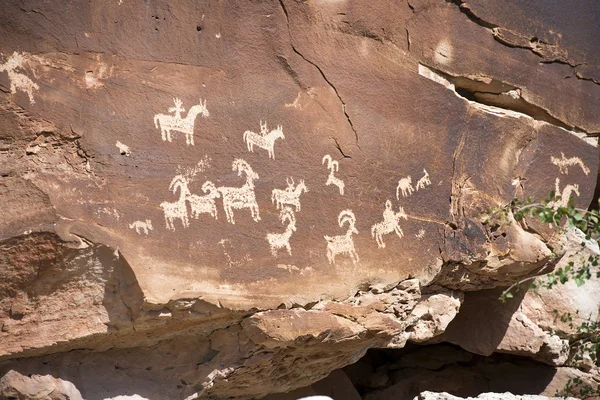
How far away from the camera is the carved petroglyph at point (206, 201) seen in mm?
2783

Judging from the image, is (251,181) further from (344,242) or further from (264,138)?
(344,242)

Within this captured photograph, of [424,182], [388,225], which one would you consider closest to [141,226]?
[388,225]

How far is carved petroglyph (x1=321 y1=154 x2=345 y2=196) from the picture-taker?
124 inches

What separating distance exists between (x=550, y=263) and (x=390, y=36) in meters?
1.58

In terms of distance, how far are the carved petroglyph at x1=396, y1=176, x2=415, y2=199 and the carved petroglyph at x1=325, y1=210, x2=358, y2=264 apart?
1.02 ft

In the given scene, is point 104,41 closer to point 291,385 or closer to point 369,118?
point 369,118

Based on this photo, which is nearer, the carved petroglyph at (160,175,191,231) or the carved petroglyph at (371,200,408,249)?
the carved petroglyph at (160,175,191,231)

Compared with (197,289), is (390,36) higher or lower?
higher

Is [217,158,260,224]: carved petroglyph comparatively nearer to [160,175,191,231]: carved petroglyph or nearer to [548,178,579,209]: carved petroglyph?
[160,175,191,231]: carved petroglyph

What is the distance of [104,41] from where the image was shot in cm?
274

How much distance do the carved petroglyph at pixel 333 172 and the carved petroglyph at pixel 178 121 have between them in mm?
Result: 612

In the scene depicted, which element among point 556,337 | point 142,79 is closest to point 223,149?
point 142,79

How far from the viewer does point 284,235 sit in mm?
2971

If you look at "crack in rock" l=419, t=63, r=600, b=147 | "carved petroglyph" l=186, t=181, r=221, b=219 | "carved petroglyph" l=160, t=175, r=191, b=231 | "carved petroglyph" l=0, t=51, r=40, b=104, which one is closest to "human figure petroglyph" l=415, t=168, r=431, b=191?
"crack in rock" l=419, t=63, r=600, b=147
